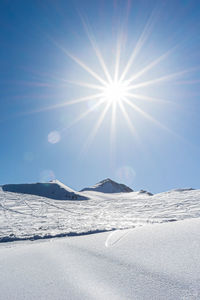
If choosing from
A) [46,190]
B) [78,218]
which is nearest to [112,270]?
[78,218]

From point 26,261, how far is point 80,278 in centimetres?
90

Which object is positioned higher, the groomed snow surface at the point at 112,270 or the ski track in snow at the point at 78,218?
the ski track in snow at the point at 78,218

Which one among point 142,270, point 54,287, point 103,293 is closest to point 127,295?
point 103,293

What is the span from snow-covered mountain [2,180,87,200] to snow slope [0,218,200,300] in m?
16.4

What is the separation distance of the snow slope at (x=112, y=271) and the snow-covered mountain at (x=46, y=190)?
1644 centimetres

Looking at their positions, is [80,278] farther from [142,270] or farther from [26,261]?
[26,261]

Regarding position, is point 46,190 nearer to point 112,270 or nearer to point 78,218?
point 78,218

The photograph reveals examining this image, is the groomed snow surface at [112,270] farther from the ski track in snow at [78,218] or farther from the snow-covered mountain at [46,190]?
the snow-covered mountain at [46,190]

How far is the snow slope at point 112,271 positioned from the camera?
4.01ft

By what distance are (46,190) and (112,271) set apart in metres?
20.4

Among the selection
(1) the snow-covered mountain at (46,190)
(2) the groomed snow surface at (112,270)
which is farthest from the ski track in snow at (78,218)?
(1) the snow-covered mountain at (46,190)

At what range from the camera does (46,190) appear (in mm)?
20406

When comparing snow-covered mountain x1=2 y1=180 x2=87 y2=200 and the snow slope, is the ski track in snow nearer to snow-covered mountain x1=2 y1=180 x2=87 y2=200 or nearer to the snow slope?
the snow slope

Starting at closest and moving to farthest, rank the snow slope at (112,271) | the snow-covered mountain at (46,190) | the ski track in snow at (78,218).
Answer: the snow slope at (112,271) → the ski track in snow at (78,218) → the snow-covered mountain at (46,190)
